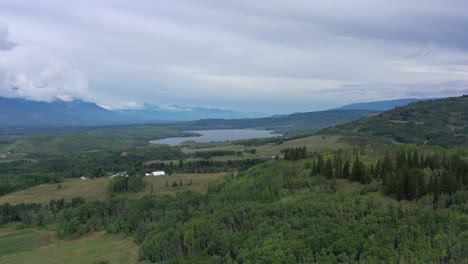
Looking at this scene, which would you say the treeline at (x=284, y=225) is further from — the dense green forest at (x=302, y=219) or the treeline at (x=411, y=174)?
the treeline at (x=411, y=174)

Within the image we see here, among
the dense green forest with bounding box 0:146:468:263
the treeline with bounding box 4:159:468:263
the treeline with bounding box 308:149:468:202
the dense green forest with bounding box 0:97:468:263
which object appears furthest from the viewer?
the treeline with bounding box 308:149:468:202

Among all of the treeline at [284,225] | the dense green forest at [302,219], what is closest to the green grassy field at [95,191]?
the dense green forest at [302,219]

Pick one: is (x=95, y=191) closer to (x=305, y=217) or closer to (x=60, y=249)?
(x=60, y=249)

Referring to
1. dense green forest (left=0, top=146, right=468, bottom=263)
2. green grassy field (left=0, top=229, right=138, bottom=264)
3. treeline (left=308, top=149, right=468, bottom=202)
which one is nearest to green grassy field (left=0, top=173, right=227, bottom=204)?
dense green forest (left=0, top=146, right=468, bottom=263)

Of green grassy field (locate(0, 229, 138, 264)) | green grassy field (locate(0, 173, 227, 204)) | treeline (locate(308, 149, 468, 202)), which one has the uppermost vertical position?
treeline (locate(308, 149, 468, 202))

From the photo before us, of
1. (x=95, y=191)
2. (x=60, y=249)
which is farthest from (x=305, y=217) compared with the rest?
(x=95, y=191)

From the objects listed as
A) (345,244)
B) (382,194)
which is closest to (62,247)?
(345,244)

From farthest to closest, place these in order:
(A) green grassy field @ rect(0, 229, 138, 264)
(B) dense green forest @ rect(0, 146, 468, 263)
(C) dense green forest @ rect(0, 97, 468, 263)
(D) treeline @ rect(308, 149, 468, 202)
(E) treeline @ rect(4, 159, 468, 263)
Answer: (A) green grassy field @ rect(0, 229, 138, 264)
(D) treeline @ rect(308, 149, 468, 202)
(C) dense green forest @ rect(0, 97, 468, 263)
(B) dense green forest @ rect(0, 146, 468, 263)
(E) treeline @ rect(4, 159, 468, 263)

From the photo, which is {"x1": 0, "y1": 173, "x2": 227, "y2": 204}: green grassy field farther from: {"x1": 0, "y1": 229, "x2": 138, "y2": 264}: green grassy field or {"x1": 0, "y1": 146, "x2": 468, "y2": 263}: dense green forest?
{"x1": 0, "y1": 229, "x2": 138, "y2": 264}: green grassy field
